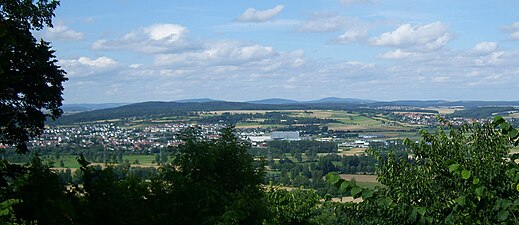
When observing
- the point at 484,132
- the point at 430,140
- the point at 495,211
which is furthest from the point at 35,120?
the point at 495,211

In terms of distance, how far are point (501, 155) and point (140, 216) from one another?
9.88 m

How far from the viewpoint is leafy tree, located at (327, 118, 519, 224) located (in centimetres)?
543

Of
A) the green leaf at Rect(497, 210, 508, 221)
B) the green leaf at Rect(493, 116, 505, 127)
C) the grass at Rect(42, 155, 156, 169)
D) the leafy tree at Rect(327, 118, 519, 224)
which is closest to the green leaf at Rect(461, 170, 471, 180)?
the leafy tree at Rect(327, 118, 519, 224)

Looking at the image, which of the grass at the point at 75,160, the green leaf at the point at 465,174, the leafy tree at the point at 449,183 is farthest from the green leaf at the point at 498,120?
the grass at the point at 75,160

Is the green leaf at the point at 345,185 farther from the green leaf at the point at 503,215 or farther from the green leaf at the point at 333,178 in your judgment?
the green leaf at the point at 503,215

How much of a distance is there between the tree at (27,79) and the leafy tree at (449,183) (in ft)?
37.0

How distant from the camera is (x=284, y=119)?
166 metres

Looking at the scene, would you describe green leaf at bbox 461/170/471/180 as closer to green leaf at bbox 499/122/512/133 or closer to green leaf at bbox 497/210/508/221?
green leaf at bbox 497/210/508/221

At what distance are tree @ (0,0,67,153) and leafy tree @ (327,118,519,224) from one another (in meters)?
11.3

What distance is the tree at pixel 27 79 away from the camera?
16.3m

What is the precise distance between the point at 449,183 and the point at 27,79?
13430mm

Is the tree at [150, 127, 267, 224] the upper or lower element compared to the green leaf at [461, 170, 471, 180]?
lower

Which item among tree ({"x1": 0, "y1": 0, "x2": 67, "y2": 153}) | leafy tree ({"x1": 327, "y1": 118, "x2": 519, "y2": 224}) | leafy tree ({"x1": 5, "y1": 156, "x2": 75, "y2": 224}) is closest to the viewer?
leafy tree ({"x1": 327, "y1": 118, "x2": 519, "y2": 224})

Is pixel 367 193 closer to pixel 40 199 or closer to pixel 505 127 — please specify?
pixel 505 127
